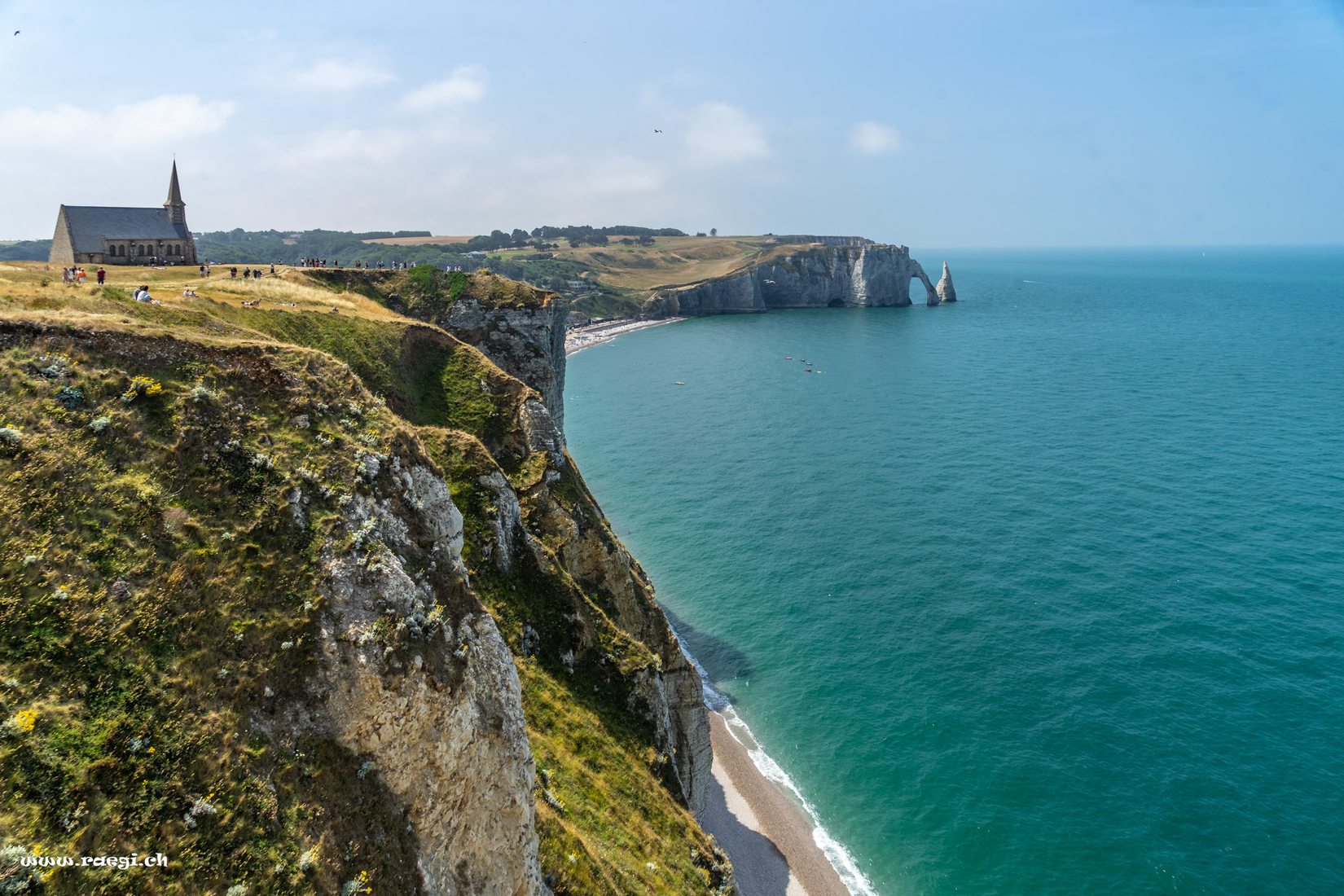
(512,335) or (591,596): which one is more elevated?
(512,335)

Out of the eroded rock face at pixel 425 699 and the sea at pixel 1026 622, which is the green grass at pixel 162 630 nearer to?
the eroded rock face at pixel 425 699

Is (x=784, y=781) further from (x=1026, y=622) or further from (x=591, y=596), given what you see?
(x=1026, y=622)

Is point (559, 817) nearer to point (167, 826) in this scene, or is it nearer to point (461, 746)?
point (461, 746)

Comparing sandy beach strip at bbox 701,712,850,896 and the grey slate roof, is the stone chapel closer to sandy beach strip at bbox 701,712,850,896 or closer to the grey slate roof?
the grey slate roof

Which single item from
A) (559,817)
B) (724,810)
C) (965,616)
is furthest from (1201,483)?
(559,817)

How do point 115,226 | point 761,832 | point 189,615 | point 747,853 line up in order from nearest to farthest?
point 189,615, point 747,853, point 761,832, point 115,226

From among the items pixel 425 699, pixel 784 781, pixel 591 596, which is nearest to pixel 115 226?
pixel 591 596
